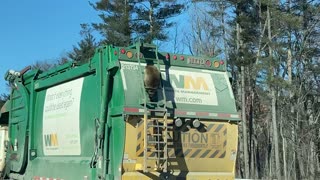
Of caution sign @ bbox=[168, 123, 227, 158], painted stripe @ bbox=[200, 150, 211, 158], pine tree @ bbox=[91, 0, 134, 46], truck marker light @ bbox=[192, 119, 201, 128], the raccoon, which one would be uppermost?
pine tree @ bbox=[91, 0, 134, 46]

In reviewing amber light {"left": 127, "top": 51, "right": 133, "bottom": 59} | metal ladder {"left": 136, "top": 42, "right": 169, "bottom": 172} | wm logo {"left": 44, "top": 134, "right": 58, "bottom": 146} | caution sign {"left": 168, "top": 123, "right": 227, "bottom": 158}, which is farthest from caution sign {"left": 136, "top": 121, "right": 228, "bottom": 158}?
wm logo {"left": 44, "top": 134, "right": 58, "bottom": 146}

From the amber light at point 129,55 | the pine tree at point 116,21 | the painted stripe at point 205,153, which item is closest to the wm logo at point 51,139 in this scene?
the amber light at point 129,55

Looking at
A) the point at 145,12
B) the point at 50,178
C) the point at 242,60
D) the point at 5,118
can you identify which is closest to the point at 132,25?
the point at 145,12

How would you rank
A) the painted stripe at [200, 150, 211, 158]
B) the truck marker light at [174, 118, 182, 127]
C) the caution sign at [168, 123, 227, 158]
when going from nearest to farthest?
1. the truck marker light at [174, 118, 182, 127]
2. the caution sign at [168, 123, 227, 158]
3. the painted stripe at [200, 150, 211, 158]

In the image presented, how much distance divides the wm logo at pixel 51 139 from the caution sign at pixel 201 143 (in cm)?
258

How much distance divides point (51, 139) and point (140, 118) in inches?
111

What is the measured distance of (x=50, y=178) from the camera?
366 inches

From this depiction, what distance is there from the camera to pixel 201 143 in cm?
805

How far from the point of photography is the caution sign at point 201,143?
307 inches

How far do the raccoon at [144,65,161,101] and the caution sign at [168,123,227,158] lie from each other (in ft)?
2.34

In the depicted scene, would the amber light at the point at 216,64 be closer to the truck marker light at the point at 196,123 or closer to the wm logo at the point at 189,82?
the wm logo at the point at 189,82

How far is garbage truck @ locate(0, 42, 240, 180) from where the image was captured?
24.0ft

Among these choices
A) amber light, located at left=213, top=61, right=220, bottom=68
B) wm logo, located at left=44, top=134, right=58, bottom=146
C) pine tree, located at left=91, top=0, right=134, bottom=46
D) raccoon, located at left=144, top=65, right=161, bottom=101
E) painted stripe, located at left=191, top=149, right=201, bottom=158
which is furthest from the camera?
pine tree, located at left=91, top=0, right=134, bottom=46

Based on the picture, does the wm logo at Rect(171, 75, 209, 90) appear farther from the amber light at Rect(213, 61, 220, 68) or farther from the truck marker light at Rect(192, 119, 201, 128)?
the truck marker light at Rect(192, 119, 201, 128)
